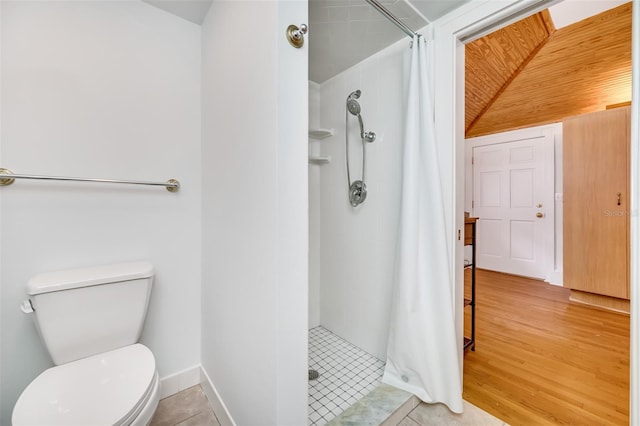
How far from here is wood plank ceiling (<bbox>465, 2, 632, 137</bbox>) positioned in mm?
1916

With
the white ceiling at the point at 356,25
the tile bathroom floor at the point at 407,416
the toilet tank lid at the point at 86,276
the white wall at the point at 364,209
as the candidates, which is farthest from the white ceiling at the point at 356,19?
the tile bathroom floor at the point at 407,416

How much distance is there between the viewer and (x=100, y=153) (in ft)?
4.36

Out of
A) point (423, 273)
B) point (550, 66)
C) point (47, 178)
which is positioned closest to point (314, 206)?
point (423, 273)

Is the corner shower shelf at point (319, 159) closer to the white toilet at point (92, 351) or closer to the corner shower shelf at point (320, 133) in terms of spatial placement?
the corner shower shelf at point (320, 133)

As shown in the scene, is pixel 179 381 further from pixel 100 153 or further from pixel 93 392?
pixel 100 153

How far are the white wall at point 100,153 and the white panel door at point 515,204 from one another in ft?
13.9

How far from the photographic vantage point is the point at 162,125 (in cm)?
149

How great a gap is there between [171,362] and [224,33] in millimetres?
1791

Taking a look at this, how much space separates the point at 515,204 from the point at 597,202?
1.14 meters

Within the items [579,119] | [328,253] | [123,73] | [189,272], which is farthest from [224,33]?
[579,119]

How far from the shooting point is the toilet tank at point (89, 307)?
1.08 metres

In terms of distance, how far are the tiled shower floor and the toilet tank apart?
3.17ft

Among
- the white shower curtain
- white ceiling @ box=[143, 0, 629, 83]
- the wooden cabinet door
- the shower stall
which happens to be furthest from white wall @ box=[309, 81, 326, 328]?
the wooden cabinet door

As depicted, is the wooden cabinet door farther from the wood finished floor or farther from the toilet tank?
the toilet tank
